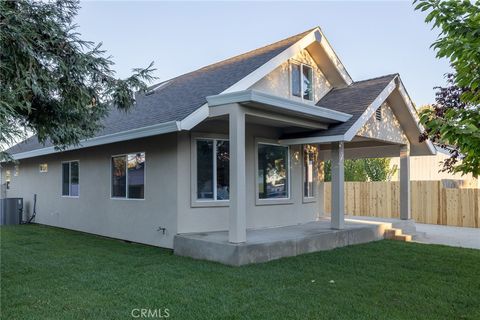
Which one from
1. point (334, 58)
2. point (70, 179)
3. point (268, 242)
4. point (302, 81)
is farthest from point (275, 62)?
point (70, 179)

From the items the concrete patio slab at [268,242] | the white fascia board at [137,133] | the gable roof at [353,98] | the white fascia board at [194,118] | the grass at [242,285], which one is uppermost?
the gable roof at [353,98]

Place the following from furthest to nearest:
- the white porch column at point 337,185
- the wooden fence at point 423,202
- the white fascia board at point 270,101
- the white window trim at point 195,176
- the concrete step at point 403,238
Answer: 1. the wooden fence at point 423,202
2. the concrete step at point 403,238
3. the white porch column at point 337,185
4. the white window trim at point 195,176
5. the white fascia board at point 270,101

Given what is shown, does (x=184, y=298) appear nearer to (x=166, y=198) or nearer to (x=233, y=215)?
(x=233, y=215)

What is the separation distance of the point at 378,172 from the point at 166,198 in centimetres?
1423

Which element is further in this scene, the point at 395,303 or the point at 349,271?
the point at 349,271

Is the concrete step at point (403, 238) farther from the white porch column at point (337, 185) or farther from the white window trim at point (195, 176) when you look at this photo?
the white window trim at point (195, 176)

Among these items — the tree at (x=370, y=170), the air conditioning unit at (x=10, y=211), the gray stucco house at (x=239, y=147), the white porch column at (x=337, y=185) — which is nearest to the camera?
the gray stucco house at (x=239, y=147)

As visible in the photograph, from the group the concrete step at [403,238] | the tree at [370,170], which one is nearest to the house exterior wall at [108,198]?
the concrete step at [403,238]

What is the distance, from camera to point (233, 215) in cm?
740

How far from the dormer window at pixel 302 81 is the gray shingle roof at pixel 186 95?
803 mm

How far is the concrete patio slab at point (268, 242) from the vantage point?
7359 mm

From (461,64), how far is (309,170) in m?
7.96

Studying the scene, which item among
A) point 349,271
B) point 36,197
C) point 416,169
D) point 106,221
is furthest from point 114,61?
point 416,169

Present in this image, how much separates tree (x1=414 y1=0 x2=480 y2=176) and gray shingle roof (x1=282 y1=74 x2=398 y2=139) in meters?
4.64
